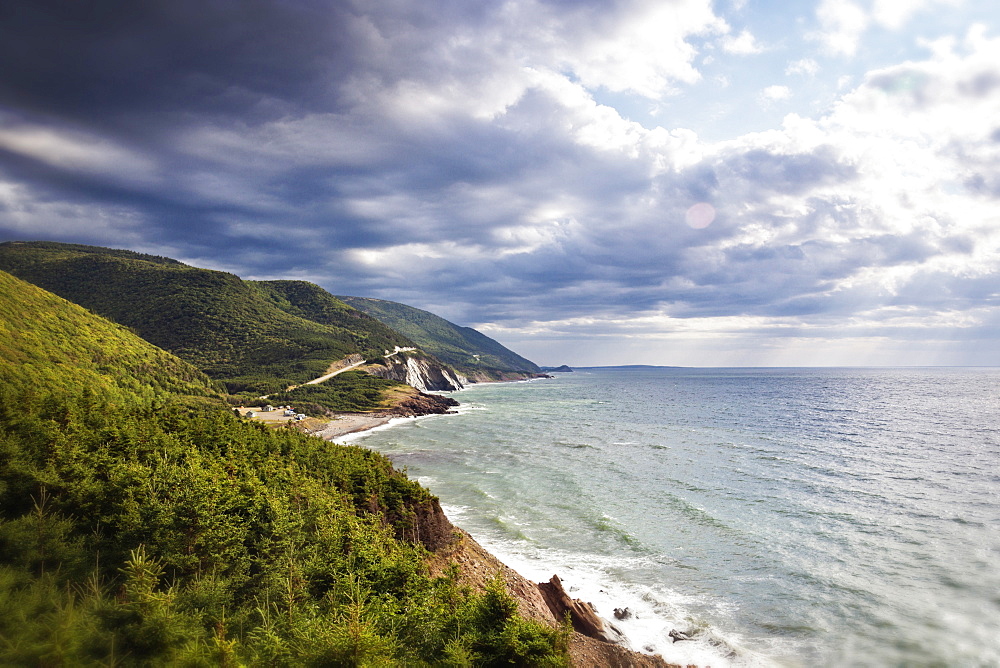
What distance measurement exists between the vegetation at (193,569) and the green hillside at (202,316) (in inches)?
3751

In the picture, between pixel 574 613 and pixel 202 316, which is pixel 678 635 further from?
pixel 202 316

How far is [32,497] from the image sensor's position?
36.7 feet

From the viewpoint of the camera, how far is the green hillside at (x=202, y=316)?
12588 cm

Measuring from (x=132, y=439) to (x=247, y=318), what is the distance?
16594 cm

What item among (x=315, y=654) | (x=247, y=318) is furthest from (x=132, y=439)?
(x=247, y=318)

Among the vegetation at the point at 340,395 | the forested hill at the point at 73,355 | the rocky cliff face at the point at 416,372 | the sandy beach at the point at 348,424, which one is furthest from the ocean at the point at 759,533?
the rocky cliff face at the point at 416,372

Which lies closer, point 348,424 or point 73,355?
point 73,355

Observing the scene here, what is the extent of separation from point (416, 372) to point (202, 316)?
2931 inches

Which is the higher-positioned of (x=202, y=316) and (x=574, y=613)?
(x=202, y=316)

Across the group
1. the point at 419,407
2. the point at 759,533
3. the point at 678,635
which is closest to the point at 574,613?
the point at 678,635

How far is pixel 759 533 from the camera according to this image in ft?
92.7

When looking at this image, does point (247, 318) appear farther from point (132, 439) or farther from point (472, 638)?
point (472, 638)

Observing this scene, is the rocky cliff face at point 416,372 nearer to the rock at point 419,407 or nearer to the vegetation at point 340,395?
the vegetation at point 340,395

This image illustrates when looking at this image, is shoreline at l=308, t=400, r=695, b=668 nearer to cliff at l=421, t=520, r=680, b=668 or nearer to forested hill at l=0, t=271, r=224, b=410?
cliff at l=421, t=520, r=680, b=668
